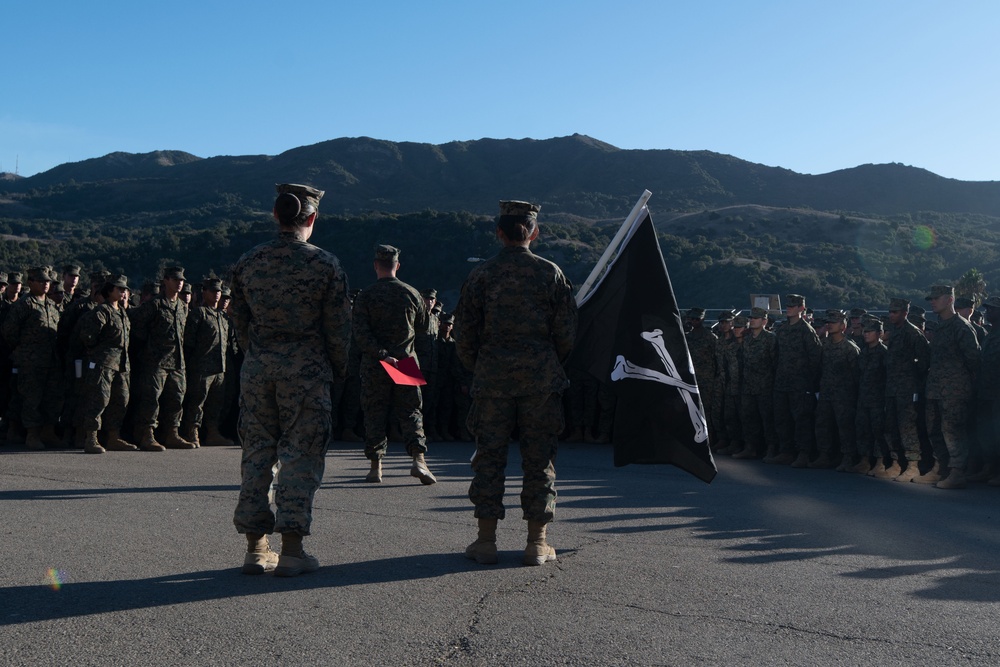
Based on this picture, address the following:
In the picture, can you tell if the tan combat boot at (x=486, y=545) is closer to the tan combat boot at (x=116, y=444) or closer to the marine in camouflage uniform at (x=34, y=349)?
the tan combat boot at (x=116, y=444)

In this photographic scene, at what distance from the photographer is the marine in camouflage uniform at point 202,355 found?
13000 mm

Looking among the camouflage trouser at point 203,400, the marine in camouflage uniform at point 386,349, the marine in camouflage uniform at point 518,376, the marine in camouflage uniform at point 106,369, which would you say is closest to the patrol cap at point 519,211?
the marine in camouflage uniform at point 518,376

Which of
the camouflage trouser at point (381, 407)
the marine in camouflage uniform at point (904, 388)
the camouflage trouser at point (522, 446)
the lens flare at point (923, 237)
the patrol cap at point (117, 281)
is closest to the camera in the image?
the camouflage trouser at point (522, 446)

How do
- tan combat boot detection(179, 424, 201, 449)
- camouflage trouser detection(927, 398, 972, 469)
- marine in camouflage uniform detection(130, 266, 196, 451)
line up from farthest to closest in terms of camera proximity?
1. tan combat boot detection(179, 424, 201, 449)
2. marine in camouflage uniform detection(130, 266, 196, 451)
3. camouflage trouser detection(927, 398, 972, 469)

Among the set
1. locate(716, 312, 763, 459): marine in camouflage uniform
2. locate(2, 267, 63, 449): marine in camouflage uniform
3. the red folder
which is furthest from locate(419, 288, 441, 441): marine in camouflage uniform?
the red folder

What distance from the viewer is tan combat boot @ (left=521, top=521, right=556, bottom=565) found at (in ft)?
19.7

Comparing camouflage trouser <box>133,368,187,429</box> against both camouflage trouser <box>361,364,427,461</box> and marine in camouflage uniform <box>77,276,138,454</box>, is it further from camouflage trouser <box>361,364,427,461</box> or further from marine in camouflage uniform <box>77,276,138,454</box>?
camouflage trouser <box>361,364,427,461</box>

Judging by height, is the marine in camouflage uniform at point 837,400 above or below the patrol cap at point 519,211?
below

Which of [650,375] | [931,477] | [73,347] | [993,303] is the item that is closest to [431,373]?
[73,347]

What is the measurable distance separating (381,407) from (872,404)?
21.9ft

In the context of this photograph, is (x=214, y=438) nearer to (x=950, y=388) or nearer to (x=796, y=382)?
(x=796, y=382)

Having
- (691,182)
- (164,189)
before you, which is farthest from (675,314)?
(691,182)

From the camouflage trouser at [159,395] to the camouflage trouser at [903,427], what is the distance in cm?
931

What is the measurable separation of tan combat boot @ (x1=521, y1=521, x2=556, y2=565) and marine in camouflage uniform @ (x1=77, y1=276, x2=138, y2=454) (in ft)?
24.4
